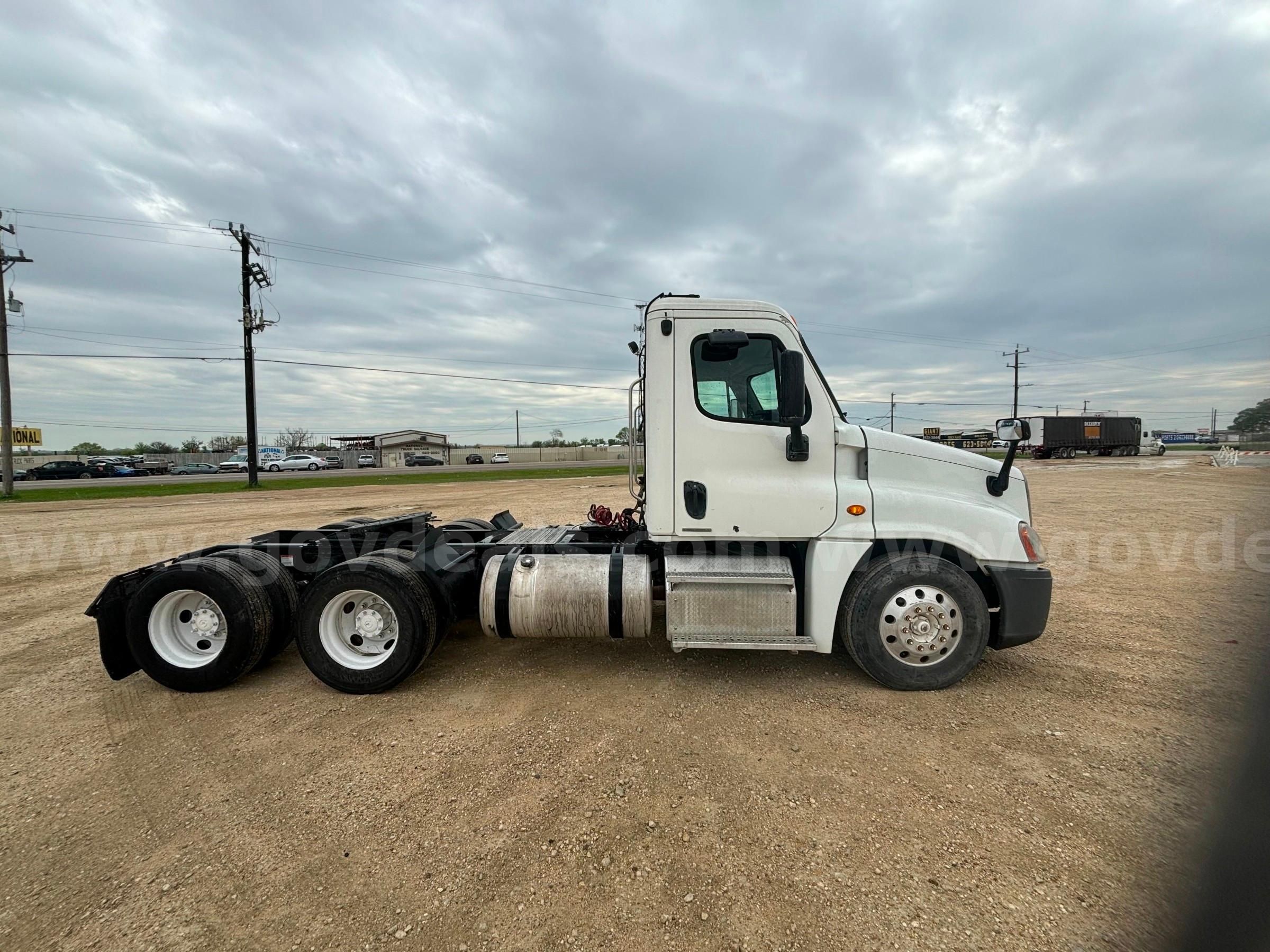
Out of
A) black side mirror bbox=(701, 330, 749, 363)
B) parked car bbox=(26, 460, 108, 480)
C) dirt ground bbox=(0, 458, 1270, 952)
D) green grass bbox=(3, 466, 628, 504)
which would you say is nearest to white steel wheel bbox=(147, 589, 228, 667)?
dirt ground bbox=(0, 458, 1270, 952)

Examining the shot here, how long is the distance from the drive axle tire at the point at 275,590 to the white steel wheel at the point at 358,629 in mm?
383

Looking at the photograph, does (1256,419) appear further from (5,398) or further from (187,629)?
(5,398)

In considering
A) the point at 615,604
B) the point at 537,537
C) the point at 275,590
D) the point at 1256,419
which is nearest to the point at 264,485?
the point at 275,590

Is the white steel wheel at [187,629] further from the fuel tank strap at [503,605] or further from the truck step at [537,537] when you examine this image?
the truck step at [537,537]

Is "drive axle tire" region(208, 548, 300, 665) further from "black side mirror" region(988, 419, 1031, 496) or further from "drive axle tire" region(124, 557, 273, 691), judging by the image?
"black side mirror" region(988, 419, 1031, 496)

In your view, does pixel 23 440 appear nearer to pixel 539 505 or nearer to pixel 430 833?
pixel 539 505

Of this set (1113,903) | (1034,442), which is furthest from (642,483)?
(1034,442)

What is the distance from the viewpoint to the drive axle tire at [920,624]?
3.66 m

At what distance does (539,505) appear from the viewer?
1434cm

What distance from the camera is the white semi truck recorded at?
370cm

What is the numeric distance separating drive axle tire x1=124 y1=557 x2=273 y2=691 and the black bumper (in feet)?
17.7

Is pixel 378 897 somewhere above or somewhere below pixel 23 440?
below

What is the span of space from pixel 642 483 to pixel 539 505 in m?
10.3

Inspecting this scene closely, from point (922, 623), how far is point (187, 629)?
541 cm
